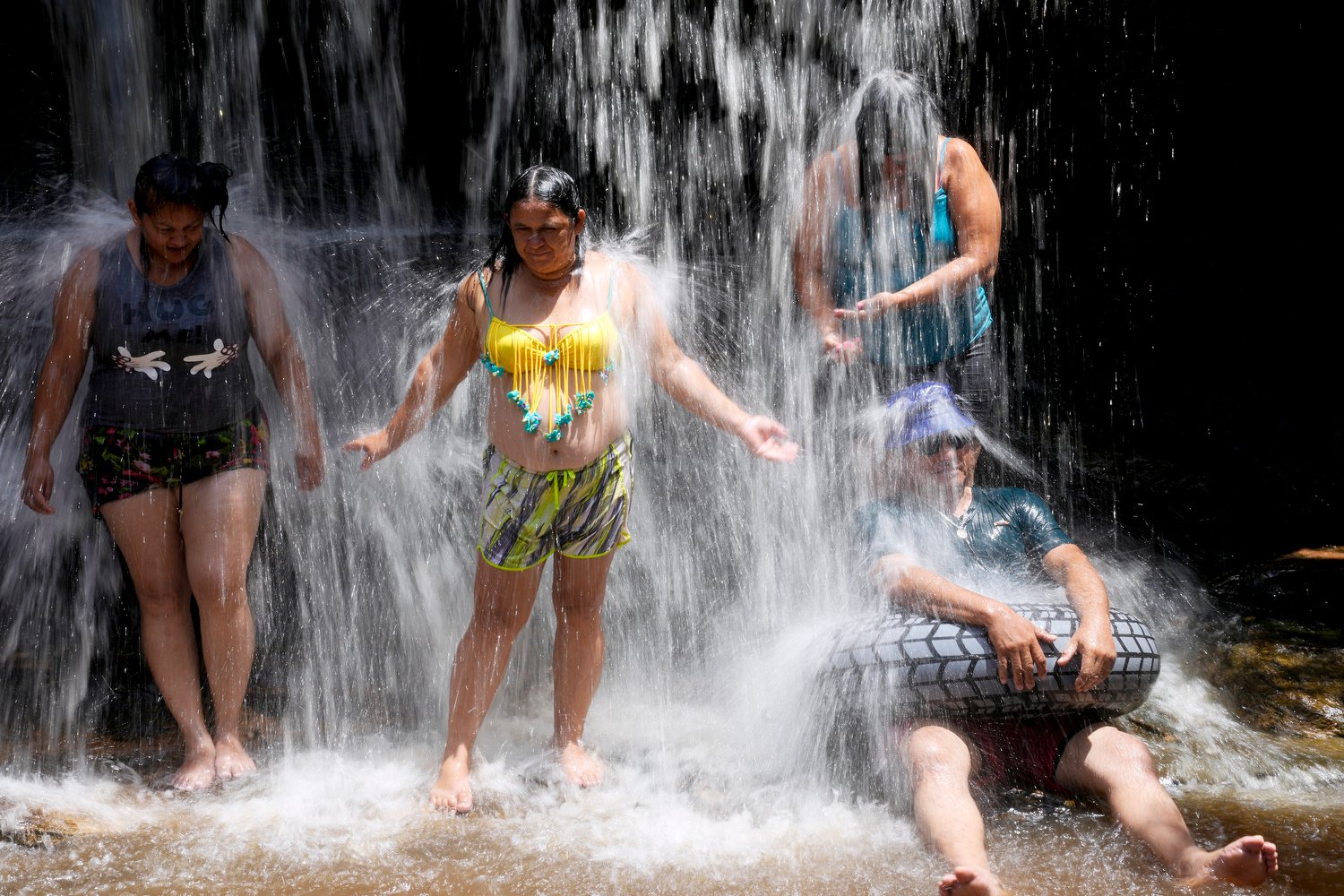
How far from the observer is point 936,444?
324cm

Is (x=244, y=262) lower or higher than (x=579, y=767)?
higher

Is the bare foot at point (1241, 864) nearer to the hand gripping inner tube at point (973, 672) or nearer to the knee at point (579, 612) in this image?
the hand gripping inner tube at point (973, 672)

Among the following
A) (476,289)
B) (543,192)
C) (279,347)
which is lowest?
(279,347)

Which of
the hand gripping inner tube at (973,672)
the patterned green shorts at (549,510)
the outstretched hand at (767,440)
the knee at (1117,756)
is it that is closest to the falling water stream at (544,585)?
the knee at (1117,756)

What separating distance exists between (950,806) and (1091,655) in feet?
1.78

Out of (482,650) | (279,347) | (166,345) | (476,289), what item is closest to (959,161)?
(476,289)

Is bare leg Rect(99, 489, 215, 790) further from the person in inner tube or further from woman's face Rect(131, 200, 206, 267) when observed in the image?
the person in inner tube

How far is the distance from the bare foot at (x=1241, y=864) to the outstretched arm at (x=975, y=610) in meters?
0.56

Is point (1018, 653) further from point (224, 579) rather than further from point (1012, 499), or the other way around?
point (224, 579)

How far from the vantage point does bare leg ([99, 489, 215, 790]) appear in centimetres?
337

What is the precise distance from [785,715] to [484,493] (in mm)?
1128

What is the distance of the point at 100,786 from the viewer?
3369 mm

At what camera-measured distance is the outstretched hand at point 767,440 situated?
307 centimetres

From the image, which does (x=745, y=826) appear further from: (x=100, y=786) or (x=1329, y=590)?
(x=1329, y=590)
